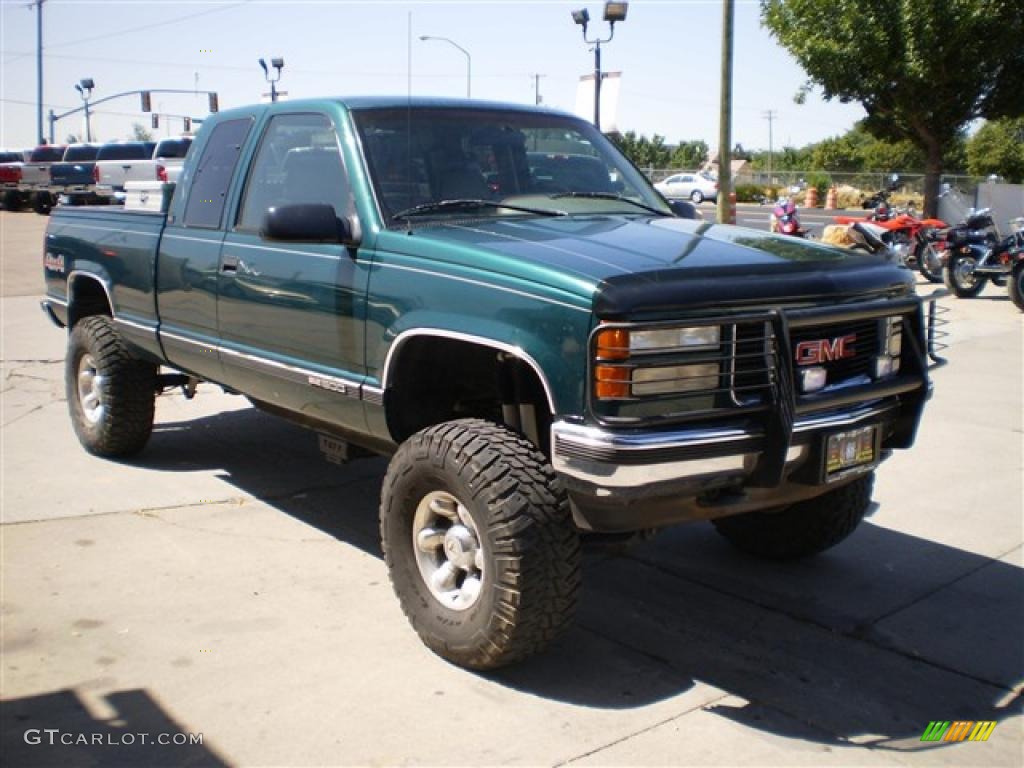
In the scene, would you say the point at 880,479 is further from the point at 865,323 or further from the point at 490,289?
the point at 490,289

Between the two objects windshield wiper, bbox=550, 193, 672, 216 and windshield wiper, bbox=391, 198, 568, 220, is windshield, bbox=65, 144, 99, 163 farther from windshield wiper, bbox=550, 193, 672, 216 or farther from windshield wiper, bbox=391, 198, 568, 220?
windshield wiper, bbox=391, 198, 568, 220

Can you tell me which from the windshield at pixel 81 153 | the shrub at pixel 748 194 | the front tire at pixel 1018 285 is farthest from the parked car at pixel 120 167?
the shrub at pixel 748 194

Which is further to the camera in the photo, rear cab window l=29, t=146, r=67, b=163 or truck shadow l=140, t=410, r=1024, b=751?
rear cab window l=29, t=146, r=67, b=163

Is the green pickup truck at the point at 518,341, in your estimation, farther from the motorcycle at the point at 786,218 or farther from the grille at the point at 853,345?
the motorcycle at the point at 786,218

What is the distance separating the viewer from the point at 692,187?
147ft

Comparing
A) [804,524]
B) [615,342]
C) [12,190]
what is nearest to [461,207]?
[615,342]

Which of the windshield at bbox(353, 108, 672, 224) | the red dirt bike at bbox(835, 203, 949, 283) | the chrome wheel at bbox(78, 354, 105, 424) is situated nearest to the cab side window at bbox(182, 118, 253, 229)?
the windshield at bbox(353, 108, 672, 224)

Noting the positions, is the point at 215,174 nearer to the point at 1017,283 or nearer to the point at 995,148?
the point at 1017,283

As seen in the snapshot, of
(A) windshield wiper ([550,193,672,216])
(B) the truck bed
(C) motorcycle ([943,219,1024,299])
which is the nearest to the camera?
(A) windshield wiper ([550,193,672,216])

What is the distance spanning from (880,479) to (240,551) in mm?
3741

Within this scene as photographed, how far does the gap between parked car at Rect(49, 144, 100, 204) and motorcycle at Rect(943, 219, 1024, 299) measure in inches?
434

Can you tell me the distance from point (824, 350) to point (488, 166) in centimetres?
178

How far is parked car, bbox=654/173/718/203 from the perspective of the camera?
43781mm

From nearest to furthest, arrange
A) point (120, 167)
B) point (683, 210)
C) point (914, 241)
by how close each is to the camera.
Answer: point (683, 210)
point (914, 241)
point (120, 167)
